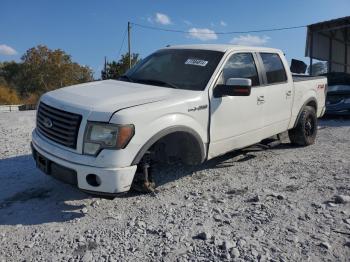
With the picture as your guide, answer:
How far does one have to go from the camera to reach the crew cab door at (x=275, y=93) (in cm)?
586

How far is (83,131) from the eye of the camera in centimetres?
389

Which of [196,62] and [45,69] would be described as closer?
[196,62]

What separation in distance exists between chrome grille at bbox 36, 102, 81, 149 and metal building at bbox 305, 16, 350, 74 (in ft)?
62.9

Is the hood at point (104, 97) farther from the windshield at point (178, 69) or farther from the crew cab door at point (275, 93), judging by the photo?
the crew cab door at point (275, 93)

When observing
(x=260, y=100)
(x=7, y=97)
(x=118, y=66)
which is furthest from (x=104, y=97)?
(x=7, y=97)

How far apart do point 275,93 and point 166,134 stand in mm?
2388

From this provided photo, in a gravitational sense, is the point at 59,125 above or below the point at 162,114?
below

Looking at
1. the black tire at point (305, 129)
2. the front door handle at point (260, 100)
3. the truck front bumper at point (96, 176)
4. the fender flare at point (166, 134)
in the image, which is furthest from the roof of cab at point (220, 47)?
the truck front bumper at point (96, 176)

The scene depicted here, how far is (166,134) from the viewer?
4270 mm

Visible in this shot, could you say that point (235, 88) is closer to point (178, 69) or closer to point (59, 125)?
point (178, 69)

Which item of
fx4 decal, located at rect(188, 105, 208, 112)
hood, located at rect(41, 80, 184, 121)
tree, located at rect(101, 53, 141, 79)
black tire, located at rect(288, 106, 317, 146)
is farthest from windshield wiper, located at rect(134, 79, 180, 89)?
tree, located at rect(101, 53, 141, 79)

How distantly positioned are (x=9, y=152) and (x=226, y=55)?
3.92m

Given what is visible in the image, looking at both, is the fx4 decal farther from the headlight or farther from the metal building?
the metal building

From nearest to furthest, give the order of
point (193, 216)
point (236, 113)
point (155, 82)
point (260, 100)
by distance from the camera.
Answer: point (193, 216) → point (155, 82) → point (236, 113) → point (260, 100)
